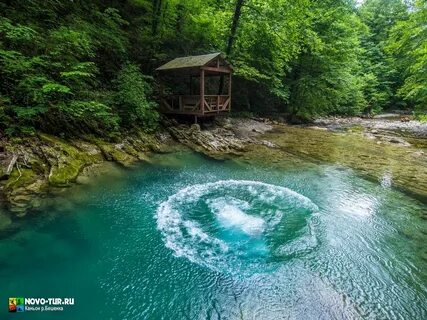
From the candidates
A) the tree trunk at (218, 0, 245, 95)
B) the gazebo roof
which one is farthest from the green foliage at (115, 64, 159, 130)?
the tree trunk at (218, 0, 245, 95)

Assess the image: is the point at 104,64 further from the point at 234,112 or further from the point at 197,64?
the point at 234,112

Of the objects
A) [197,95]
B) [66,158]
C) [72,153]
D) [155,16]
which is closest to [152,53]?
[155,16]

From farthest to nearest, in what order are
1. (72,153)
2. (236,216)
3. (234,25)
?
(234,25) → (72,153) → (236,216)

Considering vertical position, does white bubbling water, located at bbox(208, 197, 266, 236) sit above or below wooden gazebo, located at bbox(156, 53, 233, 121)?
below

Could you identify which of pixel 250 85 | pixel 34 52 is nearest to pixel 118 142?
pixel 34 52

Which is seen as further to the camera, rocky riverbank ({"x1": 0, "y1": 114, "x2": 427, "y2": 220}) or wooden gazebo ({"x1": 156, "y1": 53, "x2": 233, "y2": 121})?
wooden gazebo ({"x1": 156, "y1": 53, "x2": 233, "y2": 121})

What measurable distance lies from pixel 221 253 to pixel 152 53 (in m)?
14.7

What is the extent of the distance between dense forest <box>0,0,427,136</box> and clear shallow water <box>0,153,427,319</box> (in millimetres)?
4067

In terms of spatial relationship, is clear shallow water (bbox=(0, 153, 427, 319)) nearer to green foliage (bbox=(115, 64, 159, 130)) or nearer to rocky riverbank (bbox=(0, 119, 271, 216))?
rocky riverbank (bbox=(0, 119, 271, 216))

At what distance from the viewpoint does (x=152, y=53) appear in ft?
56.4

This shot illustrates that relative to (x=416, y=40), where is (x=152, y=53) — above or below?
below

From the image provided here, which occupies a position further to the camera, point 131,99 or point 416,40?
point 416,40

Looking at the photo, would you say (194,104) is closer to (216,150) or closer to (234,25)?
(216,150)

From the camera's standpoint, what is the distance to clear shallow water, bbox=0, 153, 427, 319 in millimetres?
4590
